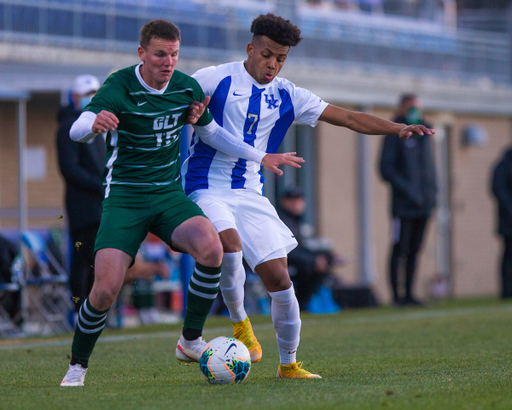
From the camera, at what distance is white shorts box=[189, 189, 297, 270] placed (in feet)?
19.2

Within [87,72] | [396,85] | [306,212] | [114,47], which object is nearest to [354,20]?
[396,85]

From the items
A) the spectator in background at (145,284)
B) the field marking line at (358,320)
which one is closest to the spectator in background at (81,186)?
the field marking line at (358,320)

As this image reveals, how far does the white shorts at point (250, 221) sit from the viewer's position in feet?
19.2

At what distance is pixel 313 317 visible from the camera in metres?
11.9

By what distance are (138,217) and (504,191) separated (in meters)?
10.2

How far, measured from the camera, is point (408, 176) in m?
12.6

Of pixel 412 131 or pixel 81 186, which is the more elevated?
pixel 412 131

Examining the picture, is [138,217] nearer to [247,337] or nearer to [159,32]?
[159,32]

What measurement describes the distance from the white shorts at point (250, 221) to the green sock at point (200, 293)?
346mm

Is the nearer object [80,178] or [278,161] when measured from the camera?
[278,161]

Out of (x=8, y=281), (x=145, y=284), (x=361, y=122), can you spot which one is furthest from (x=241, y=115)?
(x=145, y=284)

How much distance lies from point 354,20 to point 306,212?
410 centimetres

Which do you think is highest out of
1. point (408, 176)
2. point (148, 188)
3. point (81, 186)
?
point (148, 188)

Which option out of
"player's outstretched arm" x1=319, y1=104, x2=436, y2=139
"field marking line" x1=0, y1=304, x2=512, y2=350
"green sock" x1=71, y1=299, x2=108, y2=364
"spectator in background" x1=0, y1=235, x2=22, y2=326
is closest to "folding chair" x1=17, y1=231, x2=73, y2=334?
"spectator in background" x1=0, y1=235, x2=22, y2=326
